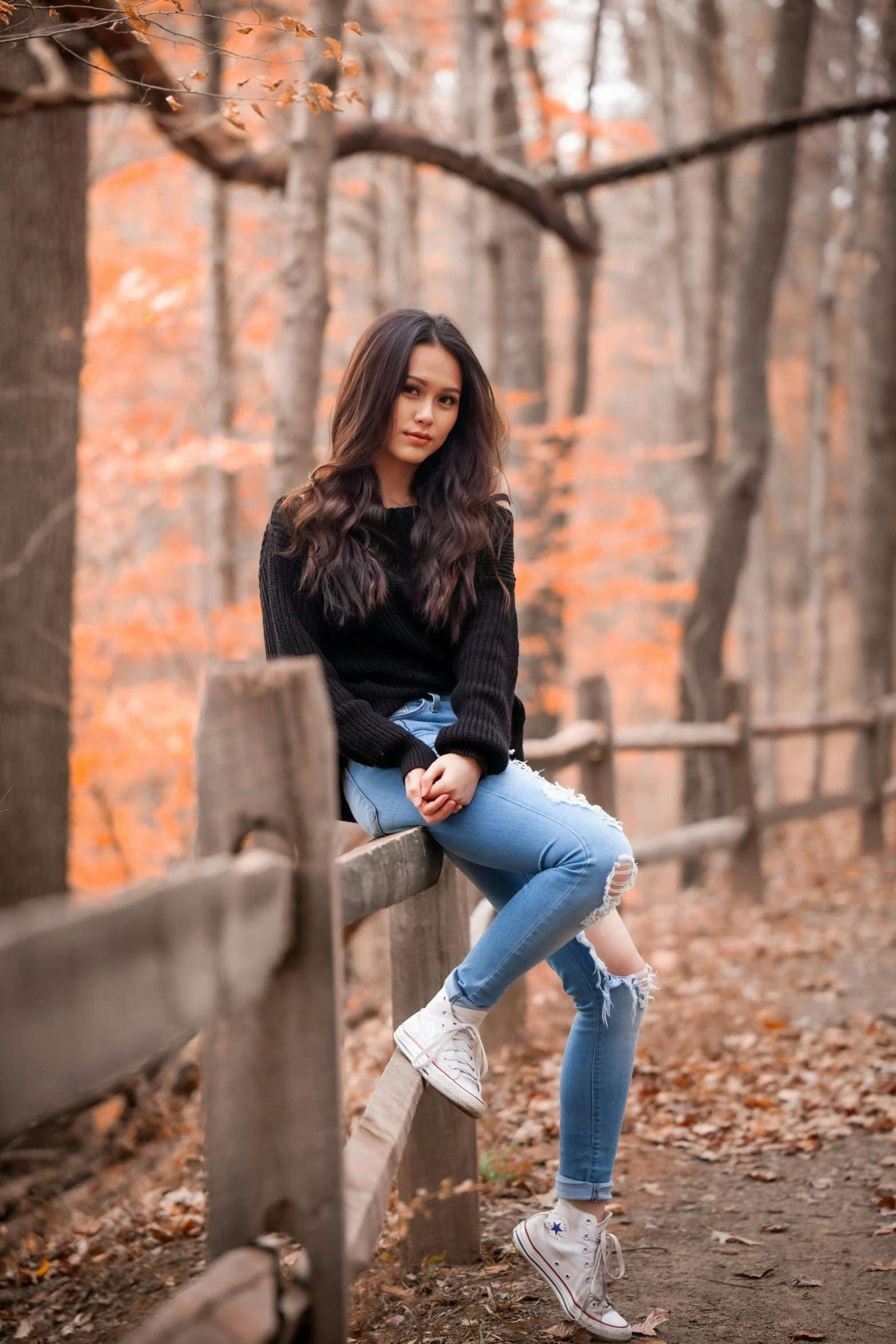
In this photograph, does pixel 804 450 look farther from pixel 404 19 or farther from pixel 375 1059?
pixel 375 1059

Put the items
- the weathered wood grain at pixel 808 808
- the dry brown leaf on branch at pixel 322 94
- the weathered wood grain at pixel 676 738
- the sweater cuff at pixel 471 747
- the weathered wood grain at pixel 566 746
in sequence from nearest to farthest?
the sweater cuff at pixel 471 747, the dry brown leaf on branch at pixel 322 94, the weathered wood grain at pixel 566 746, the weathered wood grain at pixel 676 738, the weathered wood grain at pixel 808 808

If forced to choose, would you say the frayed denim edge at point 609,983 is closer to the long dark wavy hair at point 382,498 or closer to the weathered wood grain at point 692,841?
the long dark wavy hair at point 382,498

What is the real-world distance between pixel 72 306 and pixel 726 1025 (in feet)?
15.7

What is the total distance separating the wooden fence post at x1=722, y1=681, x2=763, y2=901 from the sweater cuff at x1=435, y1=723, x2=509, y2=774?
5845 millimetres

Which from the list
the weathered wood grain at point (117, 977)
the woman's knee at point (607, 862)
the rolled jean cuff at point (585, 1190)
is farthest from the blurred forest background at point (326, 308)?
the rolled jean cuff at point (585, 1190)

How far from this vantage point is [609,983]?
2551 millimetres

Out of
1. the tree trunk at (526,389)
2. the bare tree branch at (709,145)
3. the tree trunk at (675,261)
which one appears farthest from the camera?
the tree trunk at (675,261)

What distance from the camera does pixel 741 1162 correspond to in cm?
363

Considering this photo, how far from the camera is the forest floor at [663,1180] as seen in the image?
265 cm

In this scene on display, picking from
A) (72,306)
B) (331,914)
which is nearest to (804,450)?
(72,306)

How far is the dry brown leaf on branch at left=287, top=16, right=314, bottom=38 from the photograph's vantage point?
2854mm

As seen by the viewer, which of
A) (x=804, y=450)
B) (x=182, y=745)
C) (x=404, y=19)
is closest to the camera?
(x=182, y=745)

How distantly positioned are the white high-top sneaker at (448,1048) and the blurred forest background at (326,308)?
2.45 meters

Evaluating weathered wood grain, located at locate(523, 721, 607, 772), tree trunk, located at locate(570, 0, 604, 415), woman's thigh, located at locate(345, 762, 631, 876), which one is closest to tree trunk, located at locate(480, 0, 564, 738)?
tree trunk, located at locate(570, 0, 604, 415)
